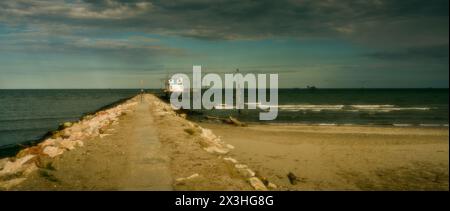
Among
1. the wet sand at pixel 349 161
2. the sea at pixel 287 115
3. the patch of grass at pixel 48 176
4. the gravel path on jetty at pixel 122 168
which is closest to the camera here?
the gravel path on jetty at pixel 122 168

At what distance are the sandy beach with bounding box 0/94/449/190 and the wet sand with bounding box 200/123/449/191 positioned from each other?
28 mm

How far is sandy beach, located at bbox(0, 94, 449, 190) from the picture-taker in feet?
27.3

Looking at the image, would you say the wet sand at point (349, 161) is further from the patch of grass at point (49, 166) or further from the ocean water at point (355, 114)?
the ocean water at point (355, 114)

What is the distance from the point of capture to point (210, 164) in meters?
10.0

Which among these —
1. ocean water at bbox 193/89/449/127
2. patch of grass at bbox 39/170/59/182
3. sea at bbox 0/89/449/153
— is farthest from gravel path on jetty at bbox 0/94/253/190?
ocean water at bbox 193/89/449/127

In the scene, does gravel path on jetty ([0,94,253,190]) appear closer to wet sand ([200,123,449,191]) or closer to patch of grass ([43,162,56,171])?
patch of grass ([43,162,56,171])

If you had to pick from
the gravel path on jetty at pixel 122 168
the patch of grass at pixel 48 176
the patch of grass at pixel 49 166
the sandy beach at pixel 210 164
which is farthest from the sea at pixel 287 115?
the patch of grass at pixel 48 176

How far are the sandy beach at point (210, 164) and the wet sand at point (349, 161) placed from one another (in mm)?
28

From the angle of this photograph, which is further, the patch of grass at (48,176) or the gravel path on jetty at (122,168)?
the patch of grass at (48,176)

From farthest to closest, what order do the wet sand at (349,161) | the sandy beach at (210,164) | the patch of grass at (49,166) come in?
the wet sand at (349,161), the patch of grass at (49,166), the sandy beach at (210,164)

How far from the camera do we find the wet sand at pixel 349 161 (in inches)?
420

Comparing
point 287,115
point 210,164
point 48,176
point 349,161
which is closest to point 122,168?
point 48,176
